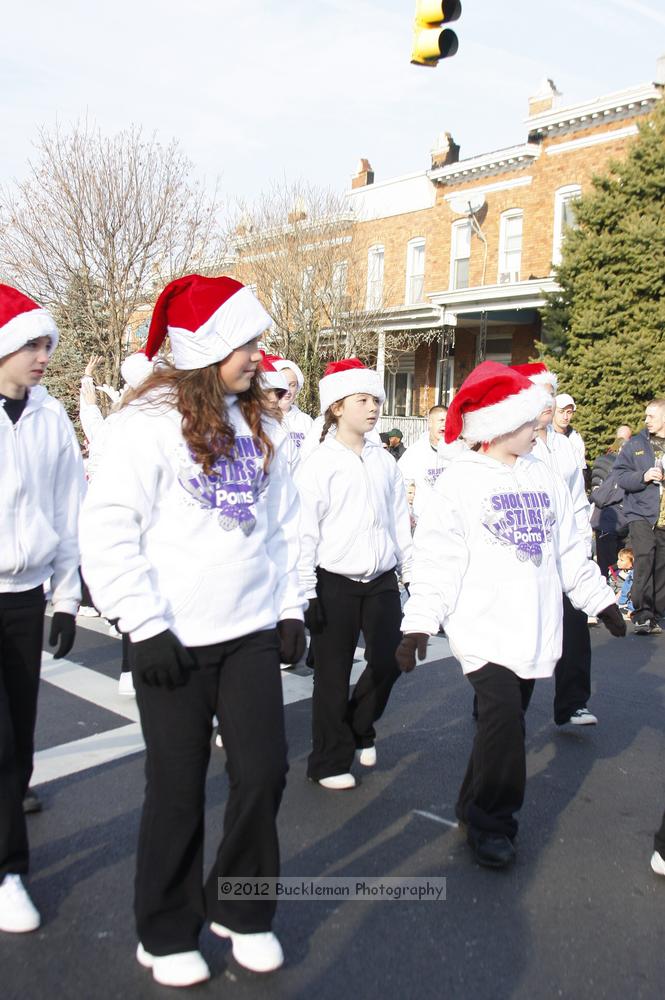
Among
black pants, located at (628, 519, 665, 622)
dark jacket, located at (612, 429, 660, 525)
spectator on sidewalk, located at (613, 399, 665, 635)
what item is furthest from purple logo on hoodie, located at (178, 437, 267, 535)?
black pants, located at (628, 519, 665, 622)

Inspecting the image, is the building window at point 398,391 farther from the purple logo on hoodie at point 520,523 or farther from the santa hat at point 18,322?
the santa hat at point 18,322

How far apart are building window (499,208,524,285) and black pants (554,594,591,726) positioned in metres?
20.5

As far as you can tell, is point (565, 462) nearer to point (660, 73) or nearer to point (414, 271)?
point (660, 73)

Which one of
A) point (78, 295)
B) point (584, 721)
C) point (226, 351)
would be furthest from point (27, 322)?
point (78, 295)

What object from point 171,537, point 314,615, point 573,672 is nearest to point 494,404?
point 314,615

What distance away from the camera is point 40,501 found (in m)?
3.61

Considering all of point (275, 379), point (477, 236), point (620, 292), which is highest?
point (477, 236)

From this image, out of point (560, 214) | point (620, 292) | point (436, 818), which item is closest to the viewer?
point (436, 818)

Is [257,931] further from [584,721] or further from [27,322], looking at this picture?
[584,721]

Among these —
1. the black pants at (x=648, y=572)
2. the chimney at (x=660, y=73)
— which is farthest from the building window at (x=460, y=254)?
the black pants at (x=648, y=572)

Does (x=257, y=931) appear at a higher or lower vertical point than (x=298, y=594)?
lower

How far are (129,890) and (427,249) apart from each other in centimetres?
2557

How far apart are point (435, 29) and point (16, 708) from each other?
7.34 m

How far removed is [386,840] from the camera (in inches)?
159
